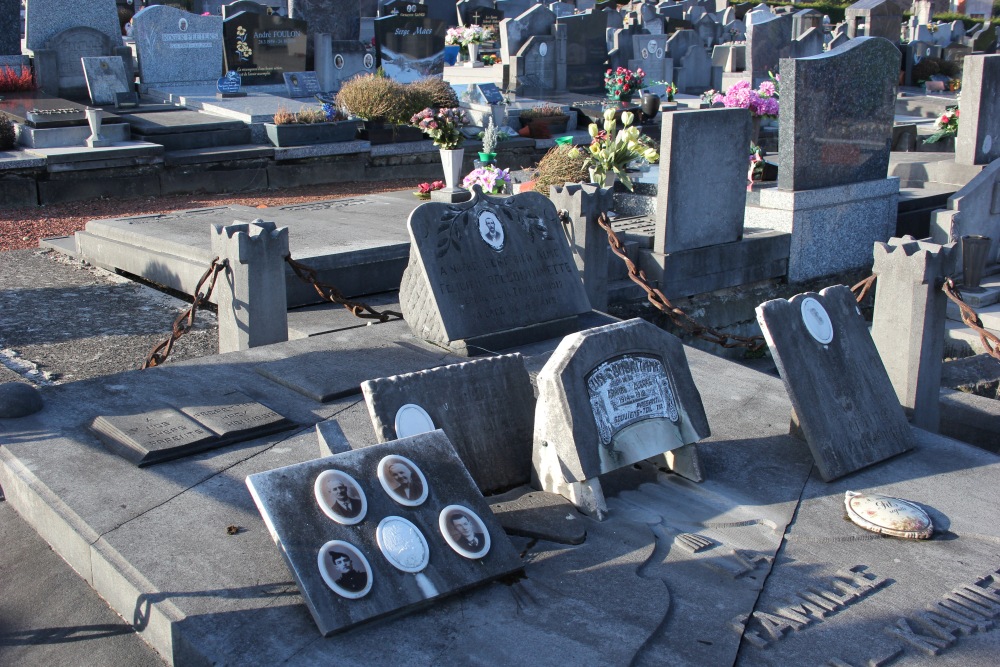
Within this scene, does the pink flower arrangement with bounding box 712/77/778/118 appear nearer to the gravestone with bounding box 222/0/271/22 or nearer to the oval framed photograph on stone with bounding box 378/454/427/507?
the oval framed photograph on stone with bounding box 378/454/427/507

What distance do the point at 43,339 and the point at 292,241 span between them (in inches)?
78.8

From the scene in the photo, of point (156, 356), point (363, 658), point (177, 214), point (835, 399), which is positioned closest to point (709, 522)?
point (835, 399)

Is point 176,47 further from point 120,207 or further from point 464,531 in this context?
point 464,531

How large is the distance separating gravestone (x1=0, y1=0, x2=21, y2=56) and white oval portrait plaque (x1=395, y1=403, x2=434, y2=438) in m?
14.5

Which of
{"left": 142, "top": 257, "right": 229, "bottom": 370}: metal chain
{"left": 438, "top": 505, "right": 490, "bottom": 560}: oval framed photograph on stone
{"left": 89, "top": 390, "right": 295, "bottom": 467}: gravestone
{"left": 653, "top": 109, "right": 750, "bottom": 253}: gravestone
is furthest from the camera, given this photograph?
{"left": 653, "top": 109, "right": 750, "bottom": 253}: gravestone

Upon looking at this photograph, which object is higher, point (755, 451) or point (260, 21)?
point (260, 21)

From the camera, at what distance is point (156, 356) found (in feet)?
17.2

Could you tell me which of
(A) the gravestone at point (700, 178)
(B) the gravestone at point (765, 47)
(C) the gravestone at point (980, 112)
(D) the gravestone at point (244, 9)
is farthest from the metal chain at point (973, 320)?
(B) the gravestone at point (765, 47)

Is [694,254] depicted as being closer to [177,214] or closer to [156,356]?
[156,356]

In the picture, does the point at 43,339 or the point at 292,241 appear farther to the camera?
the point at 292,241

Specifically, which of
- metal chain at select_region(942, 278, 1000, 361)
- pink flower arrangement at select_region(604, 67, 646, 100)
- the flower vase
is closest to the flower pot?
pink flower arrangement at select_region(604, 67, 646, 100)

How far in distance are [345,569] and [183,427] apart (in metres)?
1.59

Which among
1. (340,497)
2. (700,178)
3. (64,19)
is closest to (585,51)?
(64,19)

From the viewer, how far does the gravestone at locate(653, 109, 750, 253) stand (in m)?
7.26
